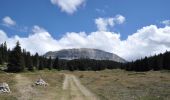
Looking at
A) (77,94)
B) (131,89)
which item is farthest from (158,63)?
(77,94)

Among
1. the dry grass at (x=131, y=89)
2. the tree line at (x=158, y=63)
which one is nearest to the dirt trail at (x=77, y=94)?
the dry grass at (x=131, y=89)

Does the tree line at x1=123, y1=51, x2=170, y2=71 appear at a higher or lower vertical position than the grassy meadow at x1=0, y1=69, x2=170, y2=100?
higher

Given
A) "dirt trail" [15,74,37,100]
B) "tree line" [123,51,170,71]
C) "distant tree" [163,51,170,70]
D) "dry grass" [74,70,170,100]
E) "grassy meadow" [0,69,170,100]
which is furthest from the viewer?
"tree line" [123,51,170,71]

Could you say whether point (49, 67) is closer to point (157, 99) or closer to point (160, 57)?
point (160, 57)

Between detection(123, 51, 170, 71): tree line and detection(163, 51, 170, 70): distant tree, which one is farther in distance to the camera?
detection(123, 51, 170, 71): tree line

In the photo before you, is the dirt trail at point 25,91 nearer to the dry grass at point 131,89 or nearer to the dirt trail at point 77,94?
the dirt trail at point 77,94

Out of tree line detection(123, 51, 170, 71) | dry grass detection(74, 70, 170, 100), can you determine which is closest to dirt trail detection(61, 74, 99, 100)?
dry grass detection(74, 70, 170, 100)

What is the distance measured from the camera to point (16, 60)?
10806 centimetres

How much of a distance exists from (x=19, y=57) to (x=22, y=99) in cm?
7555

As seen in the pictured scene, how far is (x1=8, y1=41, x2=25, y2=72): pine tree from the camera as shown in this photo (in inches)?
4242

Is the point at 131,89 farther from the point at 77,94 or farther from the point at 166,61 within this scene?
the point at 166,61

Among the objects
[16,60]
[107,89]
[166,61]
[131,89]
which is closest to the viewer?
[107,89]

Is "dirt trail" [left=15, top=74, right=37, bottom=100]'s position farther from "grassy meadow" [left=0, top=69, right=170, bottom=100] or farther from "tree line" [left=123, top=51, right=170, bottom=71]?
"tree line" [left=123, top=51, right=170, bottom=71]

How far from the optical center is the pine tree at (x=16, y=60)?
354 feet
